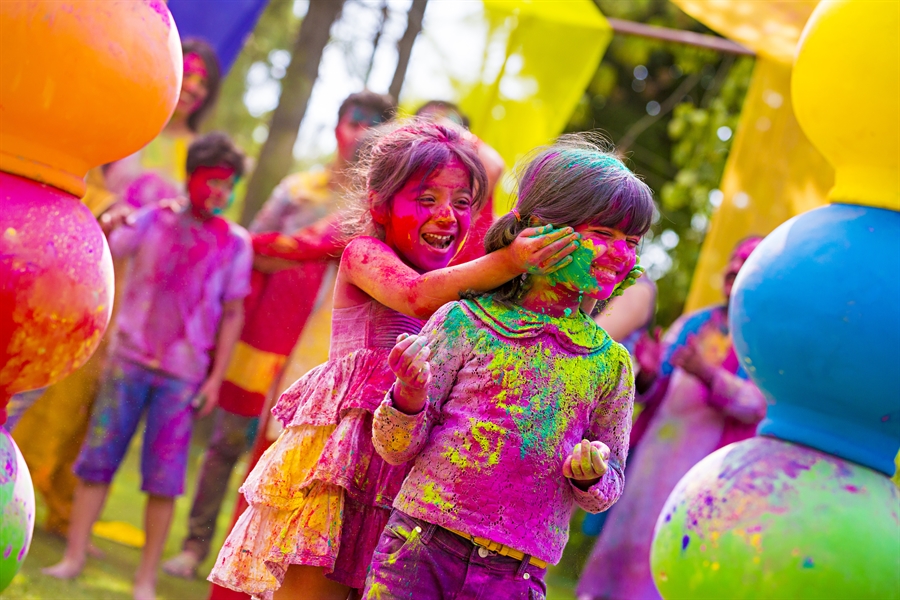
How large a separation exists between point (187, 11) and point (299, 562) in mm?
3485

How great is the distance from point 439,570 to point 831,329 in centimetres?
109

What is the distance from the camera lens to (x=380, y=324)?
218 cm

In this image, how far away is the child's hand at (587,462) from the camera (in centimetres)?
174

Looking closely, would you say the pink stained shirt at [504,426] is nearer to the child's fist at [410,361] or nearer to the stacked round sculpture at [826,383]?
the child's fist at [410,361]

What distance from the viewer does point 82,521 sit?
3.62 metres

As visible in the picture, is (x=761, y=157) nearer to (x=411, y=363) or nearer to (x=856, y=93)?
(x=856, y=93)

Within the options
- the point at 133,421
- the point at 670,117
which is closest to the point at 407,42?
the point at 133,421

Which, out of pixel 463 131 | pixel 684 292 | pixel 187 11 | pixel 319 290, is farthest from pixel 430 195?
pixel 684 292

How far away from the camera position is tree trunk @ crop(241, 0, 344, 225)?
695 centimetres

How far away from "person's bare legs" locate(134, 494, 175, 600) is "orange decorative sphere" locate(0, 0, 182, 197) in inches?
64.4

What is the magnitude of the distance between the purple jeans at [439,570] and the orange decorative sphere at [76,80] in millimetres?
1191

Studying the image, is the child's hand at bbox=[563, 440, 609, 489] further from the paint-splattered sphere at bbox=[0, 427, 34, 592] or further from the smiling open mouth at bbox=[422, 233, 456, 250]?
the paint-splattered sphere at bbox=[0, 427, 34, 592]

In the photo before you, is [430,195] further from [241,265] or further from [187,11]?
[187,11]

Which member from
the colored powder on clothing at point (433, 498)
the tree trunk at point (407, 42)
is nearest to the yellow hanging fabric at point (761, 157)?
the tree trunk at point (407, 42)
